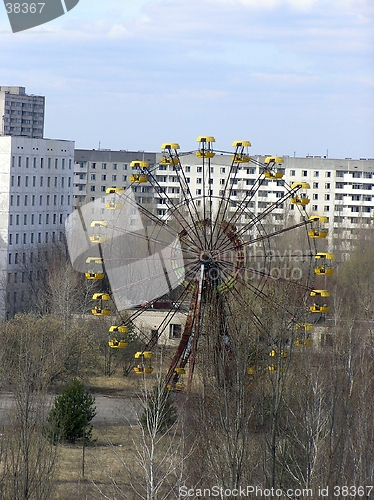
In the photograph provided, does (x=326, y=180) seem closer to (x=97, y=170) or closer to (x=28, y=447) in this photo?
(x=97, y=170)

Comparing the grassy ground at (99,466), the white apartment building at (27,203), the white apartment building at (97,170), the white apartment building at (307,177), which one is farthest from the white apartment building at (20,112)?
the grassy ground at (99,466)

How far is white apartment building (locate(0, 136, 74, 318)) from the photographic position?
42406 mm

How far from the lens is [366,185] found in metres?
66.2

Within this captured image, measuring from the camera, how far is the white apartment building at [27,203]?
42.4 meters

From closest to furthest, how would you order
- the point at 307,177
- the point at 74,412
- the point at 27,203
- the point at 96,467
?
the point at 96,467 → the point at 74,412 → the point at 27,203 → the point at 307,177

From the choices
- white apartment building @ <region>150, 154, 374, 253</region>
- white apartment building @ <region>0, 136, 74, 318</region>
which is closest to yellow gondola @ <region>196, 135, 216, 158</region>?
white apartment building @ <region>0, 136, 74, 318</region>

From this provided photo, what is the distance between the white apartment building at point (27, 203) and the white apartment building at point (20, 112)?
2147 cm

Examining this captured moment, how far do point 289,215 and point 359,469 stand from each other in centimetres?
4167

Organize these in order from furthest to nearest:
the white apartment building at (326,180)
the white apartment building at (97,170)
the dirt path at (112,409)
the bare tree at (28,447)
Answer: the white apartment building at (97,170)
the white apartment building at (326,180)
the dirt path at (112,409)
the bare tree at (28,447)

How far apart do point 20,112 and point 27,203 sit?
28.5m

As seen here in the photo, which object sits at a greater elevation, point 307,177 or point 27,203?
point 307,177

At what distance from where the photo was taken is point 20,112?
71125 millimetres

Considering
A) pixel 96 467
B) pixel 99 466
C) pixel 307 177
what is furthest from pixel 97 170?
pixel 99 466

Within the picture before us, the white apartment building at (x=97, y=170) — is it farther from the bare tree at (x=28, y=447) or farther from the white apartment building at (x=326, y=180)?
the bare tree at (x=28, y=447)
